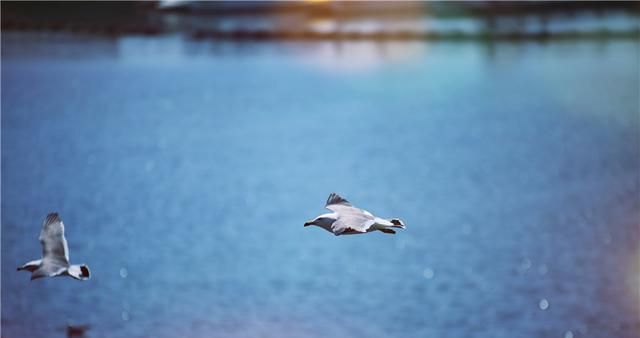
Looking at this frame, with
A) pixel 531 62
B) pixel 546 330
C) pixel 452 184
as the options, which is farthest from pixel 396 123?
pixel 546 330

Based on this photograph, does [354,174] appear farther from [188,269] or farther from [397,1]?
[397,1]

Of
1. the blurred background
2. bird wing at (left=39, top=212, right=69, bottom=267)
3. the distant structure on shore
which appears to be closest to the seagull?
bird wing at (left=39, top=212, right=69, bottom=267)

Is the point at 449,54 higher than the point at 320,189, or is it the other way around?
the point at 449,54

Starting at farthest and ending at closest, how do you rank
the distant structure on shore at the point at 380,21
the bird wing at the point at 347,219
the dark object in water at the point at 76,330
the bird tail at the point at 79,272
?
the distant structure on shore at the point at 380,21 < the dark object in water at the point at 76,330 < the bird tail at the point at 79,272 < the bird wing at the point at 347,219

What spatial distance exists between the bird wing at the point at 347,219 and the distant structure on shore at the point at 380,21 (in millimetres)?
60755

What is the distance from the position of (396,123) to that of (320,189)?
44.7 feet

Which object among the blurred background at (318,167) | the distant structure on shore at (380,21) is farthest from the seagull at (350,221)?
the distant structure on shore at (380,21)

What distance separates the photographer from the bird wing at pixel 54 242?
30.1ft

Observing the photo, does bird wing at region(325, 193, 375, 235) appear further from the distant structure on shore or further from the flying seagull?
the distant structure on shore

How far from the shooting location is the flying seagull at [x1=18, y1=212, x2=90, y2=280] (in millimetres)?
9109

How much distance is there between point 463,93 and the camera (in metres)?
62.8

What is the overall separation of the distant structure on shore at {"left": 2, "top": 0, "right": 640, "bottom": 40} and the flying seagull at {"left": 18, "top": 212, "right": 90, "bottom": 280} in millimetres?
60828

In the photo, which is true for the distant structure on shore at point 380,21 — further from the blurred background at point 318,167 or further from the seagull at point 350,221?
the seagull at point 350,221

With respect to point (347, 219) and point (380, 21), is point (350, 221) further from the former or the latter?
point (380, 21)
